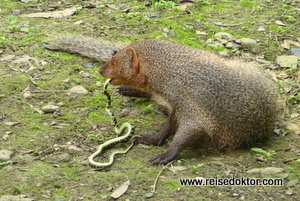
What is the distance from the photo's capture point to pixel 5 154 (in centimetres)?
412

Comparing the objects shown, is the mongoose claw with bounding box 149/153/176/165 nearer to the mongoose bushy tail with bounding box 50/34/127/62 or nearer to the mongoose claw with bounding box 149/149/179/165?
the mongoose claw with bounding box 149/149/179/165

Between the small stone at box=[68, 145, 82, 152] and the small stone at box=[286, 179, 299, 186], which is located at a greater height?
the small stone at box=[286, 179, 299, 186]

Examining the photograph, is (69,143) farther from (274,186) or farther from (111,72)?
(274,186)

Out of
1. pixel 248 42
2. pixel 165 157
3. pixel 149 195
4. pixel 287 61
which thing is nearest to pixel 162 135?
pixel 165 157

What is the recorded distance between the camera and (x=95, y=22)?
7066mm

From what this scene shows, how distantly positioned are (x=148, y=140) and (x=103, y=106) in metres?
0.84

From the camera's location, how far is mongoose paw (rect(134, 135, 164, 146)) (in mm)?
4652

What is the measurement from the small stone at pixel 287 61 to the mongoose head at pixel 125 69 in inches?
84.9

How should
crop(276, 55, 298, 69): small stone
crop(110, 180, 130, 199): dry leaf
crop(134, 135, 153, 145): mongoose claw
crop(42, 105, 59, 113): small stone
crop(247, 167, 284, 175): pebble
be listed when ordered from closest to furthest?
1. crop(110, 180, 130, 199): dry leaf
2. crop(247, 167, 284, 175): pebble
3. crop(134, 135, 153, 145): mongoose claw
4. crop(42, 105, 59, 113): small stone
5. crop(276, 55, 298, 69): small stone

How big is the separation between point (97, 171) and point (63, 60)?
2479 millimetres

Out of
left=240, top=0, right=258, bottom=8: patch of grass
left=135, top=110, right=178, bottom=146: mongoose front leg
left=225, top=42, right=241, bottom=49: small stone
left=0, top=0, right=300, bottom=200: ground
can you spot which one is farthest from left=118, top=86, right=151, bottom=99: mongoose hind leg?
left=240, top=0, right=258, bottom=8: patch of grass

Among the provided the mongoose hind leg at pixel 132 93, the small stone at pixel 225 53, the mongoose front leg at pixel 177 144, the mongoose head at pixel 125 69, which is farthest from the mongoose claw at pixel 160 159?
the small stone at pixel 225 53

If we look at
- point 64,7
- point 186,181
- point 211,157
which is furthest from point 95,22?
point 186,181

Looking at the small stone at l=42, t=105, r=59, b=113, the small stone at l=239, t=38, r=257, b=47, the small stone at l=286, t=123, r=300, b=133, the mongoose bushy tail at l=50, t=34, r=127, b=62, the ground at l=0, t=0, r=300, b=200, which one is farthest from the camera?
the small stone at l=239, t=38, r=257, b=47
